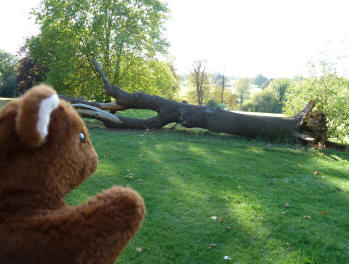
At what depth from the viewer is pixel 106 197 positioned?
160cm

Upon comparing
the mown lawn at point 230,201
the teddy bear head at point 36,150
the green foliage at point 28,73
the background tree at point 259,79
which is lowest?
the mown lawn at point 230,201

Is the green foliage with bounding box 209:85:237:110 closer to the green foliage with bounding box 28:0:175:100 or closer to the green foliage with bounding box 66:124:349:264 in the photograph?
the green foliage with bounding box 28:0:175:100

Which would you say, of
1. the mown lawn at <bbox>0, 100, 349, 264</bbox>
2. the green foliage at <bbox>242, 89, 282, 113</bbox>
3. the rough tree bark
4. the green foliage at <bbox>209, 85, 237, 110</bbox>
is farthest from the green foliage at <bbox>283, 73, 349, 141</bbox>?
the green foliage at <bbox>242, 89, 282, 113</bbox>

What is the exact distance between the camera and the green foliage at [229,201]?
3383mm

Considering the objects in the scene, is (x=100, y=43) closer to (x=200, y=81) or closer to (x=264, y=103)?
(x=200, y=81)

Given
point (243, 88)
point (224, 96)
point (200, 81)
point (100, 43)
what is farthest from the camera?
point (243, 88)

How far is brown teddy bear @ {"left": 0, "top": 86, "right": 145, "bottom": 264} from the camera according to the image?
1.37m

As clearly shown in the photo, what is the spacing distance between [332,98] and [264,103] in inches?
1838

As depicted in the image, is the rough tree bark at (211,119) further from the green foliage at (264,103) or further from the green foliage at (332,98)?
the green foliage at (264,103)

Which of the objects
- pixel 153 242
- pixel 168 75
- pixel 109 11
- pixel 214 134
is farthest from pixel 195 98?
pixel 153 242

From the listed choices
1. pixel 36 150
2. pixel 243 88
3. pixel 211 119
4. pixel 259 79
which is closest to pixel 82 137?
pixel 36 150

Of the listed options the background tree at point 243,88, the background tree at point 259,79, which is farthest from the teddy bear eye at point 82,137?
the background tree at point 259,79

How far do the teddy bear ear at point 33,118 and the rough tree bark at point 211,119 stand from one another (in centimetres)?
947

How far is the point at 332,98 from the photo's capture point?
32.5ft
